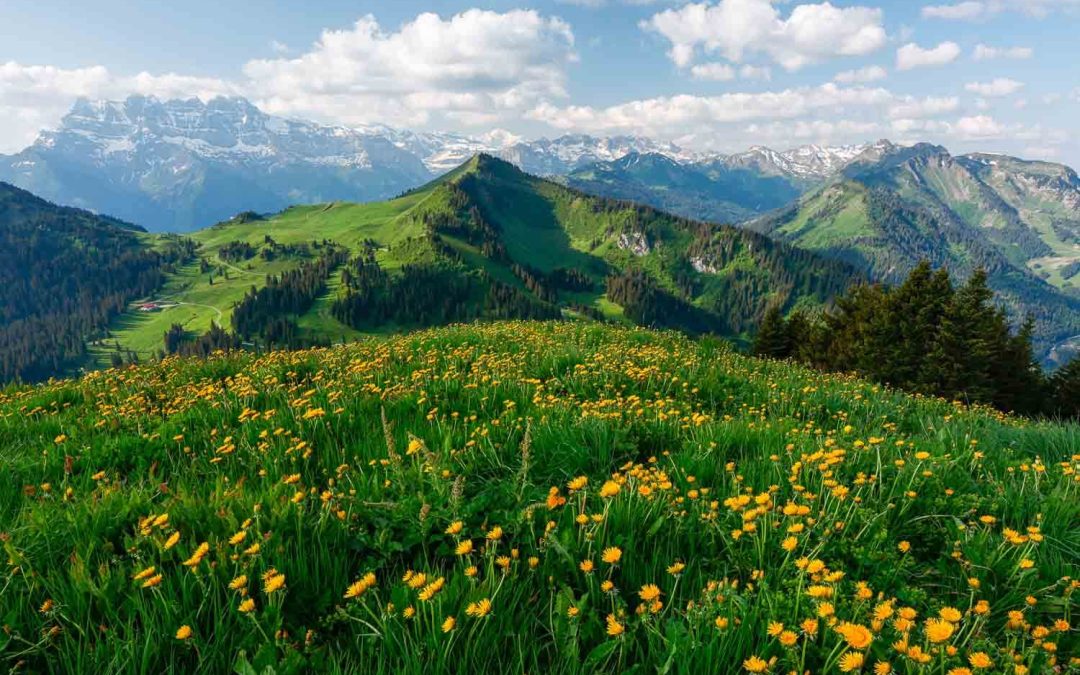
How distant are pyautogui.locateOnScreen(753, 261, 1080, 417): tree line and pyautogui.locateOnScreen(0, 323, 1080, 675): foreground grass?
37.1 metres

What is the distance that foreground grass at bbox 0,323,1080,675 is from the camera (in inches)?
91.9

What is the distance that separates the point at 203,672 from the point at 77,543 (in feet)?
5.04

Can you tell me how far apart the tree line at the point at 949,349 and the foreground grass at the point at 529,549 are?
122 ft

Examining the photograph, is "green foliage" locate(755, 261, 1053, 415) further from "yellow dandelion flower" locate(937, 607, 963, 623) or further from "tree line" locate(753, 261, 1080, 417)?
"yellow dandelion flower" locate(937, 607, 963, 623)

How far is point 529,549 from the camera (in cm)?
320

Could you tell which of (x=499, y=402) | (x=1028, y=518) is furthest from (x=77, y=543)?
(x=1028, y=518)

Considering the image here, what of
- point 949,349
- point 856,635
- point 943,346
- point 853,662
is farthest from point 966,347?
point 853,662

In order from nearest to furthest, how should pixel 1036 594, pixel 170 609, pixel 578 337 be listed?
pixel 170 609 < pixel 1036 594 < pixel 578 337

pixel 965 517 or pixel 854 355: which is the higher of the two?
pixel 965 517

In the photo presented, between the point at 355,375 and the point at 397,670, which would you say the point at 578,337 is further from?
the point at 397,670

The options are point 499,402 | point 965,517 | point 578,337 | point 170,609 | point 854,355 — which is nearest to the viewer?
point 170,609

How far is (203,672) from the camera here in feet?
7.63

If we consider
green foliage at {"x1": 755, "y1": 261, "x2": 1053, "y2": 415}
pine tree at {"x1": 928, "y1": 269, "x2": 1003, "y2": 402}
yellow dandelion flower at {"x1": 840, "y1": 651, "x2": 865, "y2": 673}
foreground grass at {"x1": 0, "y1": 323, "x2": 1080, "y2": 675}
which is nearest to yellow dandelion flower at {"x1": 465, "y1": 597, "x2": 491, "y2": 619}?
foreground grass at {"x1": 0, "y1": 323, "x2": 1080, "y2": 675}

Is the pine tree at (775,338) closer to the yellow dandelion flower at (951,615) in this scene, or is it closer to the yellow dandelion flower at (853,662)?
the yellow dandelion flower at (951,615)
